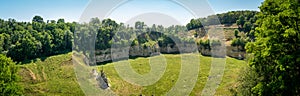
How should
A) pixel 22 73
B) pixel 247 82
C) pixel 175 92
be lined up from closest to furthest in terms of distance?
1. pixel 247 82
2. pixel 175 92
3. pixel 22 73

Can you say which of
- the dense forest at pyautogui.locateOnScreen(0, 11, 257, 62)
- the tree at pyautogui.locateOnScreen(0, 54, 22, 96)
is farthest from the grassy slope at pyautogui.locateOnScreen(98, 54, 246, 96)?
the tree at pyautogui.locateOnScreen(0, 54, 22, 96)

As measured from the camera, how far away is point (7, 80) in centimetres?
4238

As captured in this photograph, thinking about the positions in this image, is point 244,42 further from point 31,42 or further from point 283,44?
point 283,44

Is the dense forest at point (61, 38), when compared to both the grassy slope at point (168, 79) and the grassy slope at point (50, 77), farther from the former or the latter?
the grassy slope at point (168, 79)

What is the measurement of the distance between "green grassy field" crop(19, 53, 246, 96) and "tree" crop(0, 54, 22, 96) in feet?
171

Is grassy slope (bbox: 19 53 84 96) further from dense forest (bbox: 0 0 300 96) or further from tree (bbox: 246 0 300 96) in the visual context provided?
tree (bbox: 246 0 300 96)

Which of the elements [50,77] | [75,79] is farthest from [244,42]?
[50,77]

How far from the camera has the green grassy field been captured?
316ft

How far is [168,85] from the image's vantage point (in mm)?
101688

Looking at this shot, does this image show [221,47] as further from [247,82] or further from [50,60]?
[247,82]

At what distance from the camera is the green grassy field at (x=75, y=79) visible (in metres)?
96.2

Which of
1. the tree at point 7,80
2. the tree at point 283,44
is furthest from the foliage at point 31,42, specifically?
the tree at point 283,44

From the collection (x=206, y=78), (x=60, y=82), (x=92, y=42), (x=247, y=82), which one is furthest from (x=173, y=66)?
(x=247, y=82)

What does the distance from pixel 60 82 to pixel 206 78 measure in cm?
4972
